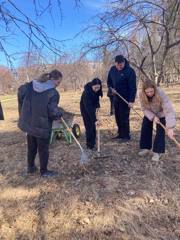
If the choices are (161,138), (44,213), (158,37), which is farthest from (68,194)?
(158,37)

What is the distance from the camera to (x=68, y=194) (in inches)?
177

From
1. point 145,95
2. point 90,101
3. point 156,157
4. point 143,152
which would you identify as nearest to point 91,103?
point 90,101

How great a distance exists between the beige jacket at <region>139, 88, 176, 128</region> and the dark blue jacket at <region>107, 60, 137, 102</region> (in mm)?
1199

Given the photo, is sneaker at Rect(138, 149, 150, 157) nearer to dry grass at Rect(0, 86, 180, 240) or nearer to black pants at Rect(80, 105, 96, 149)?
dry grass at Rect(0, 86, 180, 240)

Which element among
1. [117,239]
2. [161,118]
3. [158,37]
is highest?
[158,37]

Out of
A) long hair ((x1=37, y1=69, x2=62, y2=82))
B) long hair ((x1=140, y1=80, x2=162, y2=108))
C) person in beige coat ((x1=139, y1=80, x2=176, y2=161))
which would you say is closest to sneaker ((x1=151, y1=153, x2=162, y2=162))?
person in beige coat ((x1=139, y1=80, x2=176, y2=161))

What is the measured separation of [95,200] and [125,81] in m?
3.15

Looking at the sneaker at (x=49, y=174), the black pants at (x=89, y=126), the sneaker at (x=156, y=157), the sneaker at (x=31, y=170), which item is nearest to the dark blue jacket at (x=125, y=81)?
the black pants at (x=89, y=126)

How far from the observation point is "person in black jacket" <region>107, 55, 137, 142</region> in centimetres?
662

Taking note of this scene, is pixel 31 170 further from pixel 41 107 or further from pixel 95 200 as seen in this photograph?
pixel 95 200

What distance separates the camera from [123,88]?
680 cm

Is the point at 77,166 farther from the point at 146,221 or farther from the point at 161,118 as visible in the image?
the point at 146,221

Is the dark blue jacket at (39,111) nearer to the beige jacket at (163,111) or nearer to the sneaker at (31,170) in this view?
the sneaker at (31,170)

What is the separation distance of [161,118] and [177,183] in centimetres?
118
